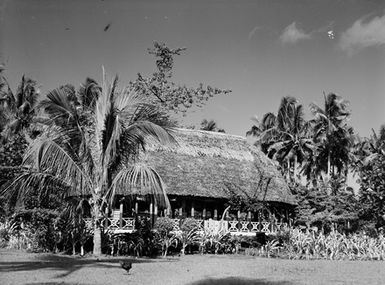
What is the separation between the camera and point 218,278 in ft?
31.1

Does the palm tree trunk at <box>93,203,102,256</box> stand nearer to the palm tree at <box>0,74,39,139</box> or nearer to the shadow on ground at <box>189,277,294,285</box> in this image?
the shadow on ground at <box>189,277,294,285</box>

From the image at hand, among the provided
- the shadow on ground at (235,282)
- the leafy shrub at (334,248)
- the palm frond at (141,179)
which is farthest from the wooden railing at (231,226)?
the shadow on ground at (235,282)

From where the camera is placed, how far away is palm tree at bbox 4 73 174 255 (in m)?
13.0

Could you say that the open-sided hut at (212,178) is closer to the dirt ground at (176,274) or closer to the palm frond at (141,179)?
the palm frond at (141,179)

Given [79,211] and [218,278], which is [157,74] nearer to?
[79,211]

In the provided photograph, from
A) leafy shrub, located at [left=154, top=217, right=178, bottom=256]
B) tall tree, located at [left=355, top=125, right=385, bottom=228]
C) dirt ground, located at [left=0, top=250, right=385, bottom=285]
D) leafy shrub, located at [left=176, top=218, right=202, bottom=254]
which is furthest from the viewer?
tall tree, located at [left=355, top=125, right=385, bottom=228]

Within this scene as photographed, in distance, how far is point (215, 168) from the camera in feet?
74.9

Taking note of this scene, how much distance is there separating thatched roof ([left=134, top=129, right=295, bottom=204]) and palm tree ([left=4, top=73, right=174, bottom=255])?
6.26 metres

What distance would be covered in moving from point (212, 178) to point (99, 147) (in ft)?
30.0

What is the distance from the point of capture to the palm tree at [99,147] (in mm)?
12953

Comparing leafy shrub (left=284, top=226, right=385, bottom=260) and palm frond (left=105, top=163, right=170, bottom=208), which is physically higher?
palm frond (left=105, top=163, right=170, bottom=208)

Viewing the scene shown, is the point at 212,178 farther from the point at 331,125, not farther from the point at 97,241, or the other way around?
the point at 331,125

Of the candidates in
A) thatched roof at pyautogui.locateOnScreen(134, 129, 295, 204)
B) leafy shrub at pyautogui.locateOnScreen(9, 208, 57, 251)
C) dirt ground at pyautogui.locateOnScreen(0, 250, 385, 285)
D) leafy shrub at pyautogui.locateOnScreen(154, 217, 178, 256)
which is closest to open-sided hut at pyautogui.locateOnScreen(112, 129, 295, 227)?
thatched roof at pyautogui.locateOnScreen(134, 129, 295, 204)

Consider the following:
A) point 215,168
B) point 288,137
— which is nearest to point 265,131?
point 288,137
